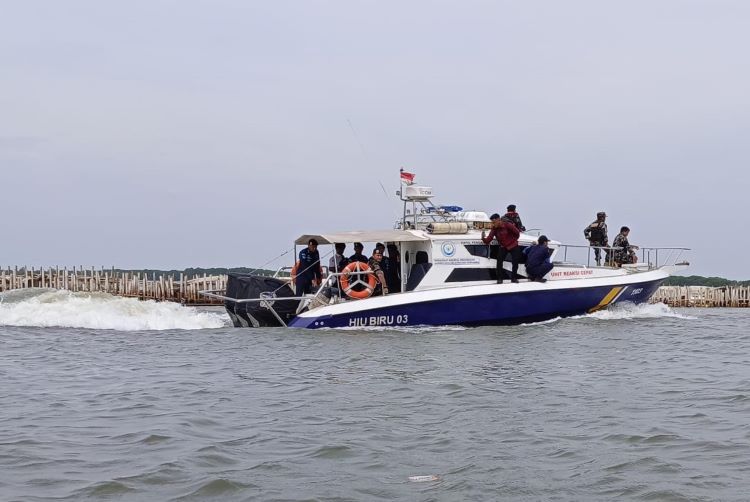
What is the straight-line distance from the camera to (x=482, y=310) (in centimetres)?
1675

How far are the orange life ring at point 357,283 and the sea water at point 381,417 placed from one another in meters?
1.37

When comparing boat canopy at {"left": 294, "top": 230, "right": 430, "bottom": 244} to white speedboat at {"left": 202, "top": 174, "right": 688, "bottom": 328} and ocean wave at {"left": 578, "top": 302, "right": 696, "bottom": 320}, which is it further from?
ocean wave at {"left": 578, "top": 302, "right": 696, "bottom": 320}

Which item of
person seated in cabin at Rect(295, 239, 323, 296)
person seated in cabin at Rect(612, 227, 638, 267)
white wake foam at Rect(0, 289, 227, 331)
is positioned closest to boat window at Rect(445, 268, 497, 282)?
person seated in cabin at Rect(295, 239, 323, 296)

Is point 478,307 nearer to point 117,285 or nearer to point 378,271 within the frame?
point 378,271

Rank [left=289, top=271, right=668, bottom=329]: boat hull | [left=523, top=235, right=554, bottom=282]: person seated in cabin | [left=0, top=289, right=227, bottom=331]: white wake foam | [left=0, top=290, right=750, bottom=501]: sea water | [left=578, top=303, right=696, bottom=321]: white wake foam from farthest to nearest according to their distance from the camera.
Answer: [left=0, top=289, right=227, bottom=331]: white wake foam, [left=578, top=303, right=696, bottom=321]: white wake foam, [left=523, top=235, right=554, bottom=282]: person seated in cabin, [left=289, top=271, right=668, bottom=329]: boat hull, [left=0, top=290, right=750, bottom=501]: sea water

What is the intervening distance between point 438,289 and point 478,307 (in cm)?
85

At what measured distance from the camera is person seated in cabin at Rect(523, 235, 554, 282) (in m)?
17.2

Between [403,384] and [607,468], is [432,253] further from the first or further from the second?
[607,468]

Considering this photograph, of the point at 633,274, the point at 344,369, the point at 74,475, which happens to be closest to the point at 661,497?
the point at 74,475

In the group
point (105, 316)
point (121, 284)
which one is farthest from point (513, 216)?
point (121, 284)

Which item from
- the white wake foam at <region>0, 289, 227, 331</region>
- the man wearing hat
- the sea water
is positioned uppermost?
the man wearing hat

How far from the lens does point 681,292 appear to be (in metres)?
42.6

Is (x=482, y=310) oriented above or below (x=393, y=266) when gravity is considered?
below

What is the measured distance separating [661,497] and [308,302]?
12.2m
